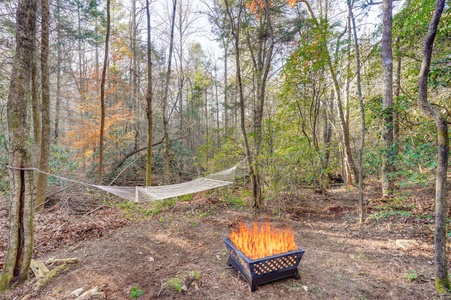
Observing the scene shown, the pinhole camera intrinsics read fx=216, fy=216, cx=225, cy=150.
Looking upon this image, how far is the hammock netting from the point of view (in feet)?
8.04

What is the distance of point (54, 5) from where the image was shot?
3701 mm

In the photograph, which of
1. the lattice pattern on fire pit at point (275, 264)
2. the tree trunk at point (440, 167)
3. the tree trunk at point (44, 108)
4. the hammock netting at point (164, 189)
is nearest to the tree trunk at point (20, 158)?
the hammock netting at point (164, 189)

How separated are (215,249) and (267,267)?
0.86 metres

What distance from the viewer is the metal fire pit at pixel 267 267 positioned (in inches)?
63.1

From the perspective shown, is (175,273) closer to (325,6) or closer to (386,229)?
(386,229)

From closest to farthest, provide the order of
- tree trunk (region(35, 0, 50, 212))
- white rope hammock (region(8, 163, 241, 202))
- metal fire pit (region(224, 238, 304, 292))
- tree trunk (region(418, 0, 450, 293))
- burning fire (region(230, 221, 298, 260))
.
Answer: tree trunk (region(418, 0, 450, 293)) → metal fire pit (region(224, 238, 304, 292)) → burning fire (region(230, 221, 298, 260)) → white rope hammock (region(8, 163, 241, 202)) → tree trunk (region(35, 0, 50, 212))

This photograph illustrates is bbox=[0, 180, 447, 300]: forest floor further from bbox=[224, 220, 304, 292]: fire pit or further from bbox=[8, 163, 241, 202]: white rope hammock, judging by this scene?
bbox=[8, 163, 241, 202]: white rope hammock

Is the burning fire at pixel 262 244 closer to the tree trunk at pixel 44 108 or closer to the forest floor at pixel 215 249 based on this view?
the forest floor at pixel 215 249

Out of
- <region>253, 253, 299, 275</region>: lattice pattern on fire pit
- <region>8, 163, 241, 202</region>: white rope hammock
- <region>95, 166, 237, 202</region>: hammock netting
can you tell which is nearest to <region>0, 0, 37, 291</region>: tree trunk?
<region>8, 163, 241, 202</region>: white rope hammock

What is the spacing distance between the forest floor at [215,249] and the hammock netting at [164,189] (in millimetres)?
559

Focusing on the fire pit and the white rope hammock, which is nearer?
the fire pit

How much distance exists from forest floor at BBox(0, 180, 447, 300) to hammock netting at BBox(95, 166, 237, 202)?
1.83 feet

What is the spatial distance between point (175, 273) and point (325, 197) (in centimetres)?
375

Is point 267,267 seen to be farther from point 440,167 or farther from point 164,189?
point 164,189
